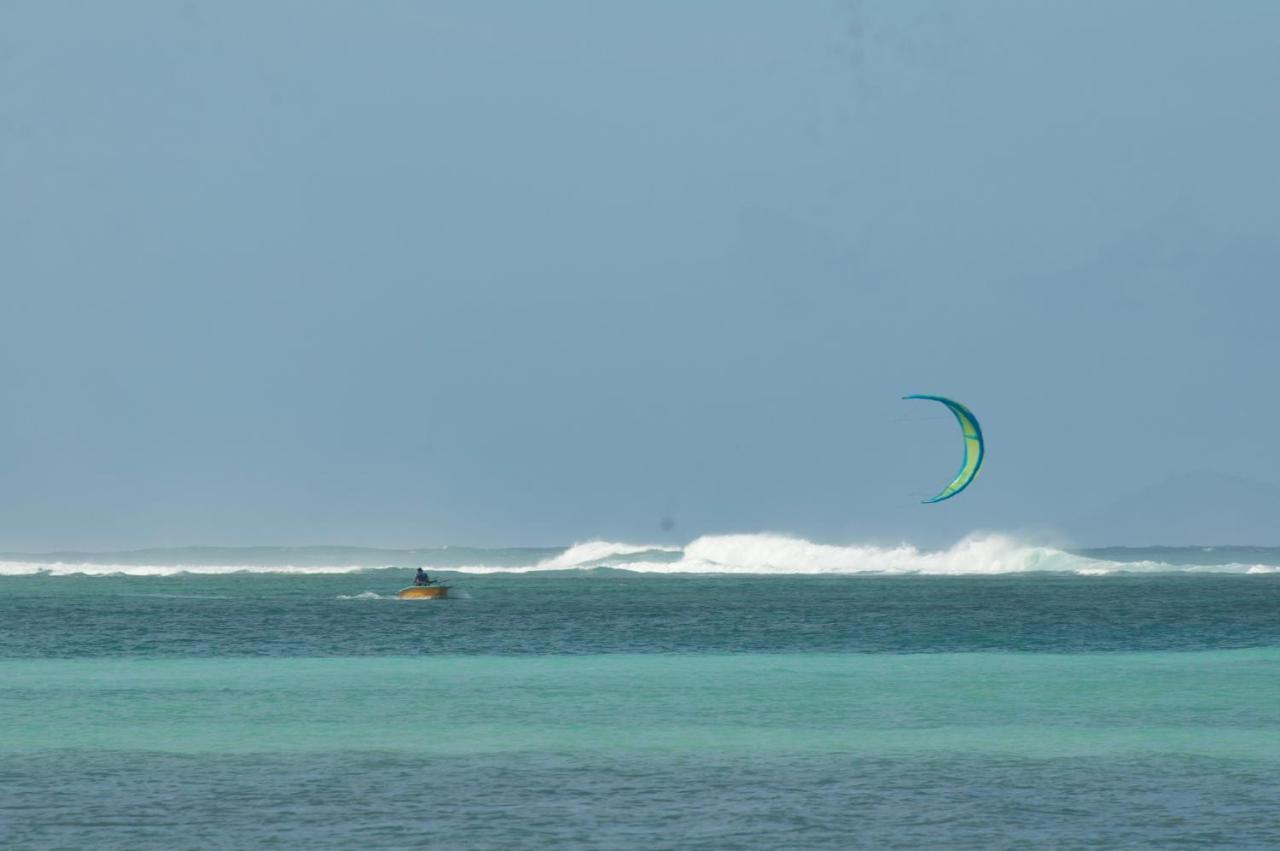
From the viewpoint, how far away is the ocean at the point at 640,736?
24.2 metres

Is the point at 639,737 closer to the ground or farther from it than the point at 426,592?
closer to the ground

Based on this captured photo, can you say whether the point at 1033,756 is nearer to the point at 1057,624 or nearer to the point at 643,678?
the point at 643,678

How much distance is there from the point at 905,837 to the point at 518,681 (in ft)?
77.2

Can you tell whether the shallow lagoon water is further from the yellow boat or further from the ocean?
the yellow boat

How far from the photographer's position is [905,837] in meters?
23.4

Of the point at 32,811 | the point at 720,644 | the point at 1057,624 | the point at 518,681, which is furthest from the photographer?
the point at 1057,624

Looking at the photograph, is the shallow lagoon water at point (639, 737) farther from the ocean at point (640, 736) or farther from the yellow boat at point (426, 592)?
the yellow boat at point (426, 592)

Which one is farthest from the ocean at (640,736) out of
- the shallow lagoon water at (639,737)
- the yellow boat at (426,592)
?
the yellow boat at (426,592)

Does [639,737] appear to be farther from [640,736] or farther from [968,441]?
[968,441]

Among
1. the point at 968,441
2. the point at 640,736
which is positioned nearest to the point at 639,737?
the point at 640,736

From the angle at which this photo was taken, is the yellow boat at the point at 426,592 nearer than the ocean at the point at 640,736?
No

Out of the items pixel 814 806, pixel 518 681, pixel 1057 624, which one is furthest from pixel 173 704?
pixel 1057 624

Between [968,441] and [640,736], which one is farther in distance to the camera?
[968,441]

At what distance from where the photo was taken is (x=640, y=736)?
33750mm
